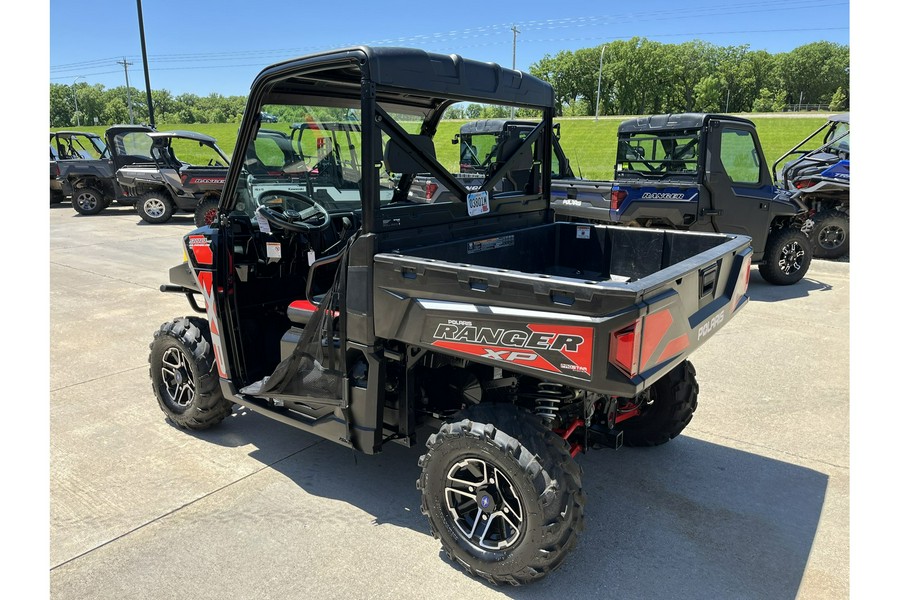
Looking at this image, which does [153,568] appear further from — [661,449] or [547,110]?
[547,110]

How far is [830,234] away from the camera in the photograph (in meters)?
10.5

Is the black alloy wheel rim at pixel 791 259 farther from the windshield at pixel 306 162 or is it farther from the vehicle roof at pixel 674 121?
the windshield at pixel 306 162

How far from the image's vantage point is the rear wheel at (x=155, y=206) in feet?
49.2

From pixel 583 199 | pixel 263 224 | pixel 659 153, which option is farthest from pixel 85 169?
pixel 263 224

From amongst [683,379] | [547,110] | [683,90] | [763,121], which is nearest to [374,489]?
[683,379]

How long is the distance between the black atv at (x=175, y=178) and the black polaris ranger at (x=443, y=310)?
10291mm

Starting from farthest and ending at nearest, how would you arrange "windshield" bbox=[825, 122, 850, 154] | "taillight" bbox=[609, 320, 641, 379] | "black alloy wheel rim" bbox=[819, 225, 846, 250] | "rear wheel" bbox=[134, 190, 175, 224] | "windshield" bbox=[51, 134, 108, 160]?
"windshield" bbox=[51, 134, 108, 160] → "rear wheel" bbox=[134, 190, 175, 224] → "windshield" bbox=[825, 122, 850, 154] → "black alloy wheel rim" bbox=[819, 225, 846, 250] → "taillight" bbox=[609, 320, 641, 379]

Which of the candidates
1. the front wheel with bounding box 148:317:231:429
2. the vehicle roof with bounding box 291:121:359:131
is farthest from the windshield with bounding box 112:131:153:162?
the vehicle roof with bounding box 291:121:359:131

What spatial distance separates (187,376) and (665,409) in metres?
2.97

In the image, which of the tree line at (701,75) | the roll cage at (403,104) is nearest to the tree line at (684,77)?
the tree line at (701,75)

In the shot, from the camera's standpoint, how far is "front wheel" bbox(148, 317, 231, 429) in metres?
3.90

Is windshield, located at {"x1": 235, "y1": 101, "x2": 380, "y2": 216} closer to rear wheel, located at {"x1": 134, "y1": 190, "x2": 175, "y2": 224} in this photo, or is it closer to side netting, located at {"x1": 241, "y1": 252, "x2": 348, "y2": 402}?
side netting, located at {"x1": 241, "y1": 252, "x2": 348, "y2": 402}

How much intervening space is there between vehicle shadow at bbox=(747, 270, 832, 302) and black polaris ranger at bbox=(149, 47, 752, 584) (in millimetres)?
5056

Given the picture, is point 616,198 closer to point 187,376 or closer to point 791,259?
point 791,259
